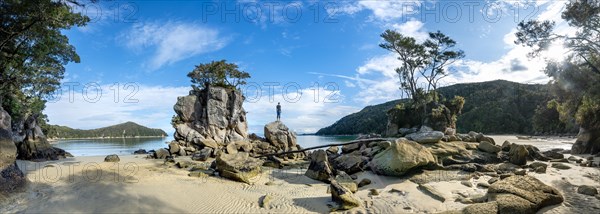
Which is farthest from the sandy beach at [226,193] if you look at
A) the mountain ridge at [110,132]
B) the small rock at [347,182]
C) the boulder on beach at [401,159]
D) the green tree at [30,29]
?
the mountain ridge at [110,132]

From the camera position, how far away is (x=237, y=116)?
124 ft

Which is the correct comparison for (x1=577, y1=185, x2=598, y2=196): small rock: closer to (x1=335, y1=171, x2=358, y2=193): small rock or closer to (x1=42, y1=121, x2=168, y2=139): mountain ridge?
(x1=335, y1=171, x2=358, y2=193): small rock

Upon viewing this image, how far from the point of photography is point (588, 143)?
18.5 meters

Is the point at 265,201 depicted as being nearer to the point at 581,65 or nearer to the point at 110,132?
the point at 581,65

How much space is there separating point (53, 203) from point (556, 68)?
87.1 ft

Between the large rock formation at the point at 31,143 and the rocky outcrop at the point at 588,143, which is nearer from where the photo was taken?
the rocky outcrop at the point at 588,143

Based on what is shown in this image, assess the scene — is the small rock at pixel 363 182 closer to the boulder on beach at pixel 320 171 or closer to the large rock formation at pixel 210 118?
the boulder on beach at pixel 320 171

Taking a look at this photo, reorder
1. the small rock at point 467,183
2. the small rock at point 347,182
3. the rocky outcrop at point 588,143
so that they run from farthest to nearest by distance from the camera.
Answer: the rocky outcrop at point 588,143 < the small rock at point 347,182 < the small rock at point 467,183

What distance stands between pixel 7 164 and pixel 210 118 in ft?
79.6

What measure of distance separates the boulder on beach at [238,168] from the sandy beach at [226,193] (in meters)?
0.39

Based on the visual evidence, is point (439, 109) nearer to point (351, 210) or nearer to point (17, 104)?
point (351, 210)

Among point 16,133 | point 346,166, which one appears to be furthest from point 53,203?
point 16,133

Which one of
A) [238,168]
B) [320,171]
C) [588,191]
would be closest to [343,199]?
[320,171]

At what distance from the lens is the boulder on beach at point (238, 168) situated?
13047 mm
